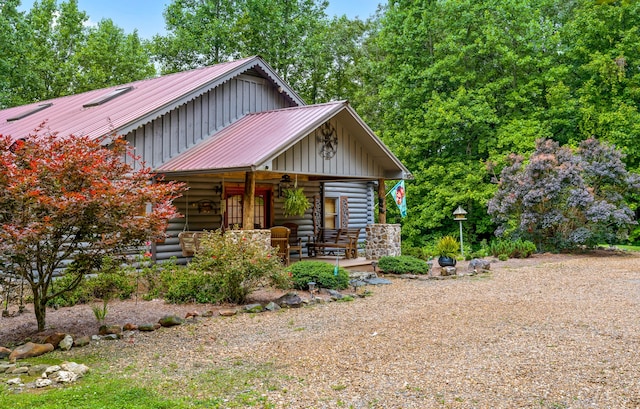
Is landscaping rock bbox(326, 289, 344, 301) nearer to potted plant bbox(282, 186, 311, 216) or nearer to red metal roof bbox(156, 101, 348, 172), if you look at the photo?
red metal roof bbox(156, 101, 348, 172)

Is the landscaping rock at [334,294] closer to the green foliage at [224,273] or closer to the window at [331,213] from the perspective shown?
the green foliage at [224,273]

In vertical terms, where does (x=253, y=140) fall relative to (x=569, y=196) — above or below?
above

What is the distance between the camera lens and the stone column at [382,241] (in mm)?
16328

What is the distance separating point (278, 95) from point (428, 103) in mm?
11945

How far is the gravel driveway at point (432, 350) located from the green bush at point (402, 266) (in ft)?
10.4

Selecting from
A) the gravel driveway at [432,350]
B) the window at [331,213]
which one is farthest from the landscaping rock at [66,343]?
the window at [331,213]

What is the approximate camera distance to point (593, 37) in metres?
26.5

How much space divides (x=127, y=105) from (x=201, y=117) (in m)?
2.03

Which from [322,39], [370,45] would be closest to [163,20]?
[322,39]

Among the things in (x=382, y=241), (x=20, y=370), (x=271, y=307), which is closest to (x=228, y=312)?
(x=271, y=307)

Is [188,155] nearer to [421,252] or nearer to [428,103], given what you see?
[421,252]

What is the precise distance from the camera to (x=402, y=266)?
14.4 metres

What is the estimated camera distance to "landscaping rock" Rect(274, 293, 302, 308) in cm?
984

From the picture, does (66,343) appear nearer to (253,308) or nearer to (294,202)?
(253,308)
